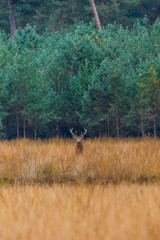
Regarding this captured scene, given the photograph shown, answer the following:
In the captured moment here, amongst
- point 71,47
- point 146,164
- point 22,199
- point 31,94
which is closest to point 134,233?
point 22,199

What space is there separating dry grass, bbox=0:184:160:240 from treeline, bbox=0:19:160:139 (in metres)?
13.3

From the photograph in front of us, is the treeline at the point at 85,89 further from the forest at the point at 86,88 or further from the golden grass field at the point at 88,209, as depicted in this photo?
the golden grass field at the point at 88,209

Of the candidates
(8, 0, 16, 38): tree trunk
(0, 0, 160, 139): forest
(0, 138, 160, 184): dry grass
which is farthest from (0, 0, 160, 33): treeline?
(0, 138, 160, 184): dry grass

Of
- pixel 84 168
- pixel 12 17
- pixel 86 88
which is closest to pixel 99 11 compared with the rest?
pixel 12 17

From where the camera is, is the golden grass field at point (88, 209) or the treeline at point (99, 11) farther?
the treeline at point (99, 11)

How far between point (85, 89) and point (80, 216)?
16725 millimetres

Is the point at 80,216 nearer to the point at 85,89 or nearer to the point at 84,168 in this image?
the point at 84,168

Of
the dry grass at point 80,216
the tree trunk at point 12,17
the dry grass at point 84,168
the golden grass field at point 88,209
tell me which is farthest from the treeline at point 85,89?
the dry grass at point 80,216

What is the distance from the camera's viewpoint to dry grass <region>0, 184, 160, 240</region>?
14.1 ft

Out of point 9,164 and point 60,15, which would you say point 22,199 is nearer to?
point 9,164

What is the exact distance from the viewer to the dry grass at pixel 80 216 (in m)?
4.30

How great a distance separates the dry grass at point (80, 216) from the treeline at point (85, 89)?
13314 mm

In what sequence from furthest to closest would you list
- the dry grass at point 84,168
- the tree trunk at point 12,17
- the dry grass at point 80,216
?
the tree trunk at point 12,17 → the dry grass at point 84,168 → the dry grass at point 80,216

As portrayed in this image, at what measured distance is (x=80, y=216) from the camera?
5121mm
